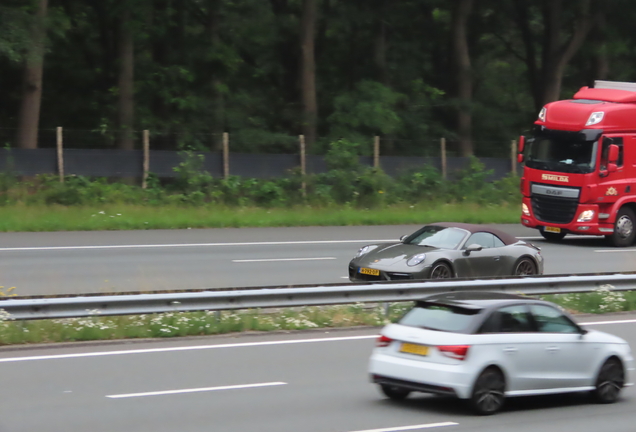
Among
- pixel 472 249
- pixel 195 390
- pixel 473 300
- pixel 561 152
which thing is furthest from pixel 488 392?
pixel 561 152

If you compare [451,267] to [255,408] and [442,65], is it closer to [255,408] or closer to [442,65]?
[255,408]

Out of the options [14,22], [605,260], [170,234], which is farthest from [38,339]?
[14,22]

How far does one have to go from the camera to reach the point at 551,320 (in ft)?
31.0

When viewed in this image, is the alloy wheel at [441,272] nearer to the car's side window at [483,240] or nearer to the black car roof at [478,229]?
the car's side window at [483,240]

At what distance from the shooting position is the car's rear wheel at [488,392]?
341 inches

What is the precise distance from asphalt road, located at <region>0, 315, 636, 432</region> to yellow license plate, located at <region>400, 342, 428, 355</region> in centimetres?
56

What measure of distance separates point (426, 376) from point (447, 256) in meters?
7.75

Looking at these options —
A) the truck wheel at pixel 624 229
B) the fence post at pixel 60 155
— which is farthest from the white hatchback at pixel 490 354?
the fence post at pixel 60 155

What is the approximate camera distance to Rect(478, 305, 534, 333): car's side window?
892 centimetres

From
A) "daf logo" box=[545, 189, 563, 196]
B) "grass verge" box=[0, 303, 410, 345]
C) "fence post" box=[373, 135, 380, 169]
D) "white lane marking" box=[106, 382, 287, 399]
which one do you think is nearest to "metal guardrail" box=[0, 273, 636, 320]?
"grass verge" box=[0, 303, 410, 345]

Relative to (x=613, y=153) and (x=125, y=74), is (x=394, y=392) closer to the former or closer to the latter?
(x=613, y=153)

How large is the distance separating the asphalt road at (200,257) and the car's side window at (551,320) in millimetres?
7681

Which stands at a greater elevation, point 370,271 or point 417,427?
point 370,271

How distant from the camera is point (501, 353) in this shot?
8.83 m
